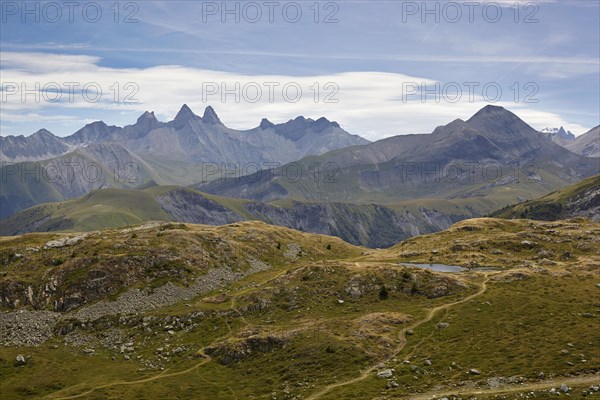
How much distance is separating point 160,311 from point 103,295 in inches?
627

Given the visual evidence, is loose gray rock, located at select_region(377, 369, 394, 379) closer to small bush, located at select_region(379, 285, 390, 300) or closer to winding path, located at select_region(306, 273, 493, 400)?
winding path, located at select_region(306, 273, 493, 400)

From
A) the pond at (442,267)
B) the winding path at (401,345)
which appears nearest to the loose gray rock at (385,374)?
the winding path at (401,345)

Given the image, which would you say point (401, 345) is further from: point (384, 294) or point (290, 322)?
point (384, 294)

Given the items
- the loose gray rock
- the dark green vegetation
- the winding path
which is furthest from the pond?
the loose gray rock

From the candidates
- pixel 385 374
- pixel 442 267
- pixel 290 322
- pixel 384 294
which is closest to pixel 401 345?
pixel 385 374

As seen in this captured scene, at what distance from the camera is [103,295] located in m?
127

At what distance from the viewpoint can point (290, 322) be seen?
4353 inches

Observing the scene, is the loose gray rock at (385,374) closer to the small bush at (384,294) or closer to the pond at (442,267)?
the small bush at (384,294)

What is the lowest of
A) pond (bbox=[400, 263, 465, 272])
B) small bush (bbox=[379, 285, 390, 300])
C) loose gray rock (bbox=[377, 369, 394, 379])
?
loose gray rock (bbox=[377, 369, 394, 379])

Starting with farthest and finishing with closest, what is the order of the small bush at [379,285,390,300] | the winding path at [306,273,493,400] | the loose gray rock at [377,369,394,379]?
the small bush at [379,285,390,300] → the loose gray rock at [377,369,394,379] → the winding path at [306,273,493,400]

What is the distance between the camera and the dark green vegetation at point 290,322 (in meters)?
84.6

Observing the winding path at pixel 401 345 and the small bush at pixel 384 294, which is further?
the small bush at pixel 384 294

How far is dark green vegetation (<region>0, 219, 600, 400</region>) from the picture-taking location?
8462 cm

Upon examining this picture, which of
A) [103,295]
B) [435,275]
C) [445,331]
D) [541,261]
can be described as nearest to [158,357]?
[103,295]
